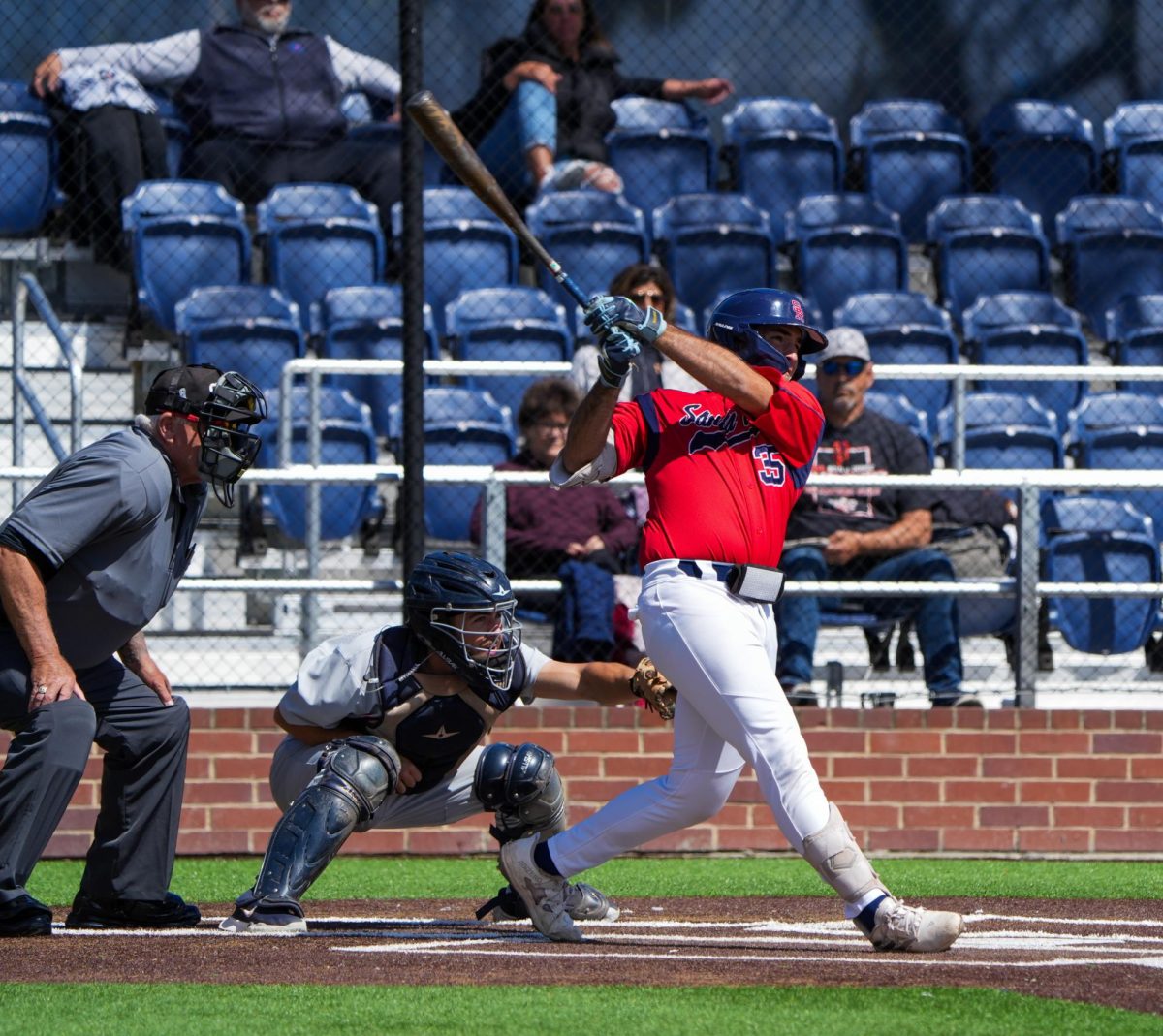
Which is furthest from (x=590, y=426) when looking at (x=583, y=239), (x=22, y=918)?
(x=583, y=239)

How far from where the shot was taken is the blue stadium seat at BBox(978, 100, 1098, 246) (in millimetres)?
12938

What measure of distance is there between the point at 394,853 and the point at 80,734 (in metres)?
2.88

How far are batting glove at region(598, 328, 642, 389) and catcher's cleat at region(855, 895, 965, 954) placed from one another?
1414 millimetres

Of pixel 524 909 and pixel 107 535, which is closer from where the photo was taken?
pixel 107 535

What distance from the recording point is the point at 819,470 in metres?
8.26

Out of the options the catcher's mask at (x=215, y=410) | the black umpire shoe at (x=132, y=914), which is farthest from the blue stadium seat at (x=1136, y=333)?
the black umpire shoe at (x=132, y=914)

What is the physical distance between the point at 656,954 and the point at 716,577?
94cm

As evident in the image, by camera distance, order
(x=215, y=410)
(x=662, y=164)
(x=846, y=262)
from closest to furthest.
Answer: (x=215, y=410) < (x=846, y=262) < (x=662, y=164)

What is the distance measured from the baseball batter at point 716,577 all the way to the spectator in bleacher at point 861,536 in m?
2.66

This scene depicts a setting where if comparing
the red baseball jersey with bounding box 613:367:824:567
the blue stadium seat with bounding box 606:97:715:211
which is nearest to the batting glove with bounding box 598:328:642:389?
the red baseball jersey with bounding box 613:367:824:567

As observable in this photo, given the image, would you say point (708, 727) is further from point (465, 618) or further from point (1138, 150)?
point (1138, 150)

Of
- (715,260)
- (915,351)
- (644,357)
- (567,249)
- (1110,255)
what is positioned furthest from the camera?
(1110,255)

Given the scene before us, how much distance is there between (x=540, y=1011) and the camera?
397 centimetres

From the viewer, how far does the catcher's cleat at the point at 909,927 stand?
4.77 m
